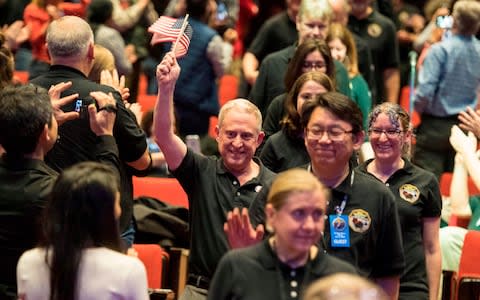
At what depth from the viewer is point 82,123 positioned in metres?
6.58

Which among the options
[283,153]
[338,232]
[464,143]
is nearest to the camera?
[338,232]

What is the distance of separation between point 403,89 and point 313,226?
827cm

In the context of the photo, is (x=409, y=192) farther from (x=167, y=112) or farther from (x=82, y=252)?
(x=82, y=252)

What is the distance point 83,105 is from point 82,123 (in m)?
0.09

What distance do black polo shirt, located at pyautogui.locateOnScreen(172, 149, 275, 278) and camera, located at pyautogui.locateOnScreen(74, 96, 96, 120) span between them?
55cm

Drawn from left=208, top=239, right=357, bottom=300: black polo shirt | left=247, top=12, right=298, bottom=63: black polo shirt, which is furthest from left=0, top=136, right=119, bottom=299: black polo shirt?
left=247, top=12, right=298, bottom=63: black polo shirt

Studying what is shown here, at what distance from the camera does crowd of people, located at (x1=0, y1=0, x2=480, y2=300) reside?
5.05 meters

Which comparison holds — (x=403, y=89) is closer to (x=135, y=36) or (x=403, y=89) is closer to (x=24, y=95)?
(x=135, y=36)

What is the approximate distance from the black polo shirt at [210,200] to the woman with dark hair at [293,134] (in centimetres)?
70

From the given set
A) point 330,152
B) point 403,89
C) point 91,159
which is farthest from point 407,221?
point 403,89

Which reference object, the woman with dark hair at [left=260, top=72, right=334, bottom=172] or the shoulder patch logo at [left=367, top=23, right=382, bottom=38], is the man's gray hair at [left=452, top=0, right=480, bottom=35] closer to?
the shoulder patch logo at [left=367, top=23, right=382, bottom=38]

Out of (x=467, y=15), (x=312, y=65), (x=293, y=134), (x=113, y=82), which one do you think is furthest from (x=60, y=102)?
(x=467, y=15)

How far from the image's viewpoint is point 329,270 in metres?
5.13

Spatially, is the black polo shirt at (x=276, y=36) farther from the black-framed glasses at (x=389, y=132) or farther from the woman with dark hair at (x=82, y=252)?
the woman with dark hair at (x=82, y=252)
